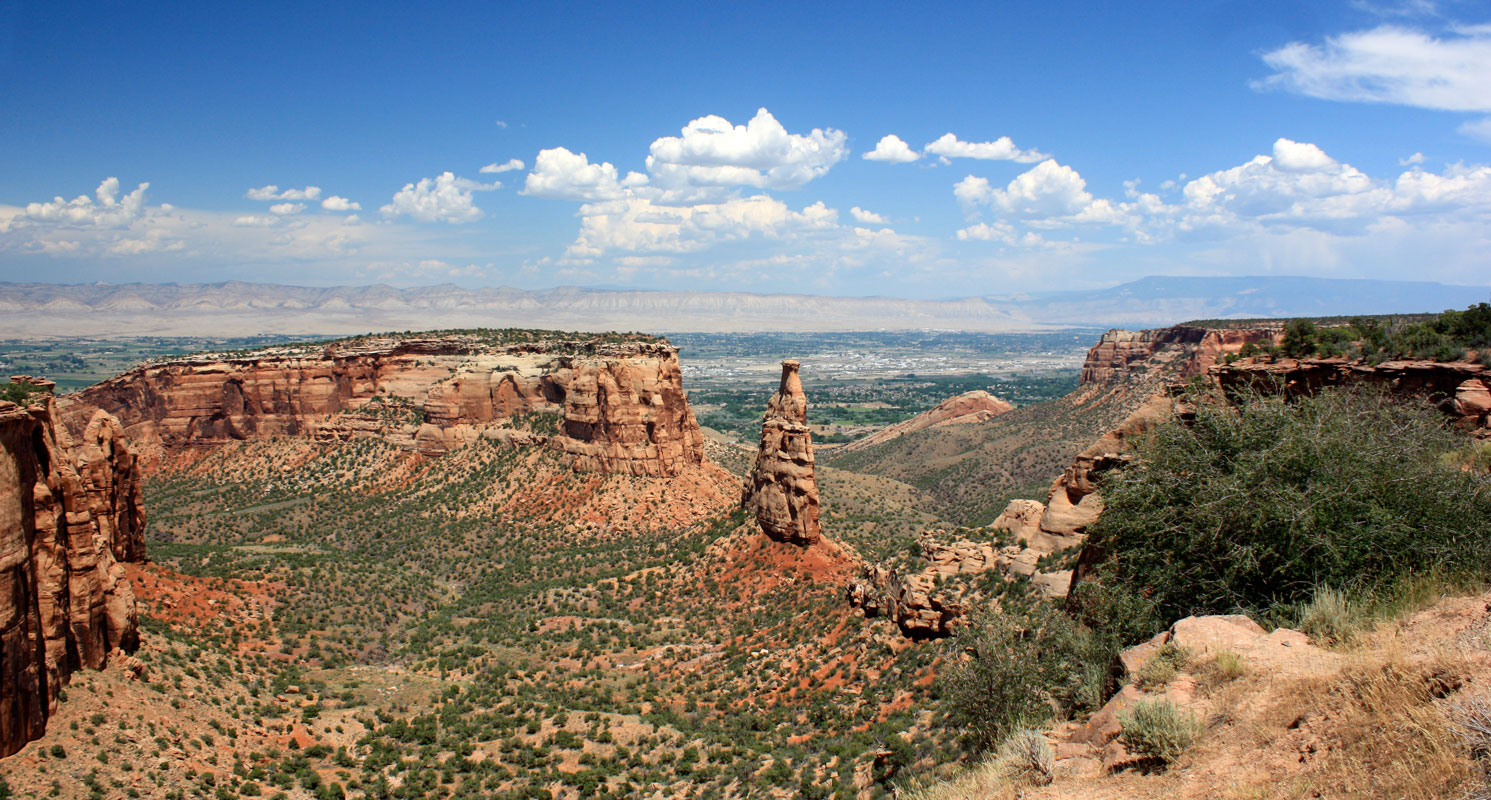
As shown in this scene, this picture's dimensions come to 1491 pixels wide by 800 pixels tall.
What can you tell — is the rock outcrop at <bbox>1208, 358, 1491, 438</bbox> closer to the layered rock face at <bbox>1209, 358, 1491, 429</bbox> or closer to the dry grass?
the layered rock face at <bbox>1209, 358, 1491, 429</bbox>

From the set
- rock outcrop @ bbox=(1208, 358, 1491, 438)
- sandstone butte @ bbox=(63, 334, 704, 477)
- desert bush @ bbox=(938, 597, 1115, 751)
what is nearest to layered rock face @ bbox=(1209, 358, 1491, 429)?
rock outcrop @ bbox=(1208, 358, 1491, 438)

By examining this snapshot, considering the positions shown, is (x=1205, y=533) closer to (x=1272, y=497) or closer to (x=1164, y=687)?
(x=1272, y=497)

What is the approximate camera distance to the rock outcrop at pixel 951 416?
109m

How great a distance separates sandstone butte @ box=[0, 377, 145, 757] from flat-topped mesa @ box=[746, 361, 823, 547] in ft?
80.2

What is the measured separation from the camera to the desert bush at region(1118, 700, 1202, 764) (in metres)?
9.24

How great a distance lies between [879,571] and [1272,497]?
16.1 m

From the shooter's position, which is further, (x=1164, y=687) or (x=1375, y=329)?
(x=1375, y=329)

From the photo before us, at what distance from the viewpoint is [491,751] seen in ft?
78.6

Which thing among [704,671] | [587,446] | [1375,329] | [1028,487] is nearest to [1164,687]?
[1375,329]

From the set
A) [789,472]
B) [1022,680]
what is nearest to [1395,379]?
[1022,680]

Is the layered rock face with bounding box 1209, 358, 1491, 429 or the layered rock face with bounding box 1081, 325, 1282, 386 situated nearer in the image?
the layered rock face with bounding box 1209, 358, 1491, 429

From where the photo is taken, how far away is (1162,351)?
95875 mm

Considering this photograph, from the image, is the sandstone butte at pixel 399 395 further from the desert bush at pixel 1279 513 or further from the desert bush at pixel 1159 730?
the desert bush at pixel 1159 730

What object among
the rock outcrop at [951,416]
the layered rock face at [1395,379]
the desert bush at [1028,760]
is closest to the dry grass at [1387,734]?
the desert bush at [1028,760]
